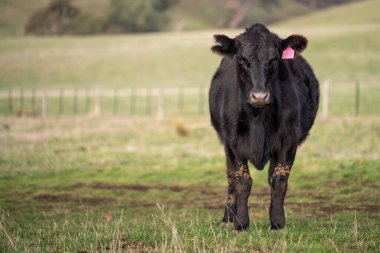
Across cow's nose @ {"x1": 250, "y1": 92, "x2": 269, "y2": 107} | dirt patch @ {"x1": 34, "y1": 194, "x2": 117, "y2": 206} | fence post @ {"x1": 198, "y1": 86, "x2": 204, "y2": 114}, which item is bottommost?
dirt patch @ {"x1": 34, "y1": 194, "x2": 117, "y2": 206}

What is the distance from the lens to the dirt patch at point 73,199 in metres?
15.1

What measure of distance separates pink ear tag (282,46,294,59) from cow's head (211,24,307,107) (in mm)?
24

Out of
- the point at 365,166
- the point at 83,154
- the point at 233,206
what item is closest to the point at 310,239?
the point at 233,206

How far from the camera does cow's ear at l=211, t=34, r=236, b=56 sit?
9.98 meters

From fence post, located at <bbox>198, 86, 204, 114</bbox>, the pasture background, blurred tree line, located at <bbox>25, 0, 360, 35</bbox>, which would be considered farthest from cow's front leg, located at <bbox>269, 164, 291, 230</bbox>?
blurred tree line, located at <bbox>25, 0, 360, 35</bbox>

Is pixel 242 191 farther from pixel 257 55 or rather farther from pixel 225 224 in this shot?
pixel 257 55

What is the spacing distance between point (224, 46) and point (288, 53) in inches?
35.3

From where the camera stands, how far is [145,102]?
5447 centimetres

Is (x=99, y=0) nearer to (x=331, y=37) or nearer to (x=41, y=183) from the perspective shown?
(x=331, y=37)

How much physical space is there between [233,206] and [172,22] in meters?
120

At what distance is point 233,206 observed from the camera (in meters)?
10.9

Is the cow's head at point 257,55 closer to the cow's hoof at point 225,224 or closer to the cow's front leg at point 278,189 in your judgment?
the cow's front leg at point 278,189

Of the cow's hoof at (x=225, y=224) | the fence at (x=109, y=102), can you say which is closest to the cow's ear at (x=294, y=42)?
the cow's hoof at (x=225, y=224)

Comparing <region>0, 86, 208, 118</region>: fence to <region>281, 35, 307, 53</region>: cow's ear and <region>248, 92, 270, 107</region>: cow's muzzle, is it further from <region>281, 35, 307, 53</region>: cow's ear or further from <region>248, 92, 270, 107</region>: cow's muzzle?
<region>248, 92, 270, 107</region>: cow's muzzle
